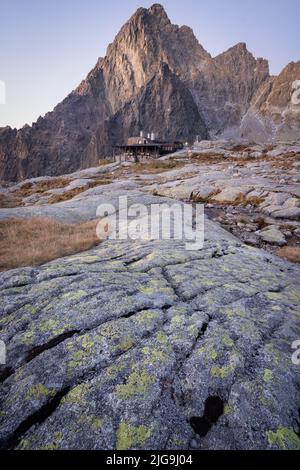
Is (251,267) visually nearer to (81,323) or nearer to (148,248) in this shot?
(148,248)

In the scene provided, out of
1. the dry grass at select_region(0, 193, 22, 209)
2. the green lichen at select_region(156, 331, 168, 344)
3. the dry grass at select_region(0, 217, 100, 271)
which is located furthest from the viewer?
the dry grass at select_region(0, 193, 22, 209)

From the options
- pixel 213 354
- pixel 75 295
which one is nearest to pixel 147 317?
pixel 213 354

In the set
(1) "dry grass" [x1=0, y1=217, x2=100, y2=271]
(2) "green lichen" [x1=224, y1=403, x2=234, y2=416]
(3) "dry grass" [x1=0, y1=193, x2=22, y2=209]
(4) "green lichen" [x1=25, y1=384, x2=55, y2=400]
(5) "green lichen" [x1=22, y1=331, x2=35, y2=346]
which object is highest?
(4) "green lichen" [x1=25, y1=384, x2=55, y2=400]

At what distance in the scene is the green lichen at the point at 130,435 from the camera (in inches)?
122

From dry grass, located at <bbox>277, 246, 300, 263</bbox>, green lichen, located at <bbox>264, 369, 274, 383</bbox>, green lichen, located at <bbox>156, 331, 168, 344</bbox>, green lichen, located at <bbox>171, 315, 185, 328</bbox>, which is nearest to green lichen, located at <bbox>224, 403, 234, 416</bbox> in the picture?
green lichen, located at <bbox>264, 369, 274, 383</bbox>

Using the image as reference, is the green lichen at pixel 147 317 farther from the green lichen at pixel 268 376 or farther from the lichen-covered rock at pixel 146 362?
the green lichen at pixel 268 376

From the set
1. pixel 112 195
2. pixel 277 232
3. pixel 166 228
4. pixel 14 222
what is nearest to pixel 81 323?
pixel 166 228

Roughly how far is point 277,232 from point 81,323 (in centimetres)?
1405

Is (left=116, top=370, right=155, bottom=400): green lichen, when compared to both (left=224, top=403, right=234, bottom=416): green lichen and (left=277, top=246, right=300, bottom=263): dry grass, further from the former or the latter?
(left=277, top=246, right=300, bottom=263): dry grass

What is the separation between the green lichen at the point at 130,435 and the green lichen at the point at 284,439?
1.47 meters

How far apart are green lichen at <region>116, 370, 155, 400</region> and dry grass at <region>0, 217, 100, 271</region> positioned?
6.72 m

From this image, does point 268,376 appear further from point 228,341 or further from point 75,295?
point 75,295

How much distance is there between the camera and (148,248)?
9.90m

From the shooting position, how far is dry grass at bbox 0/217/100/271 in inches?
382
